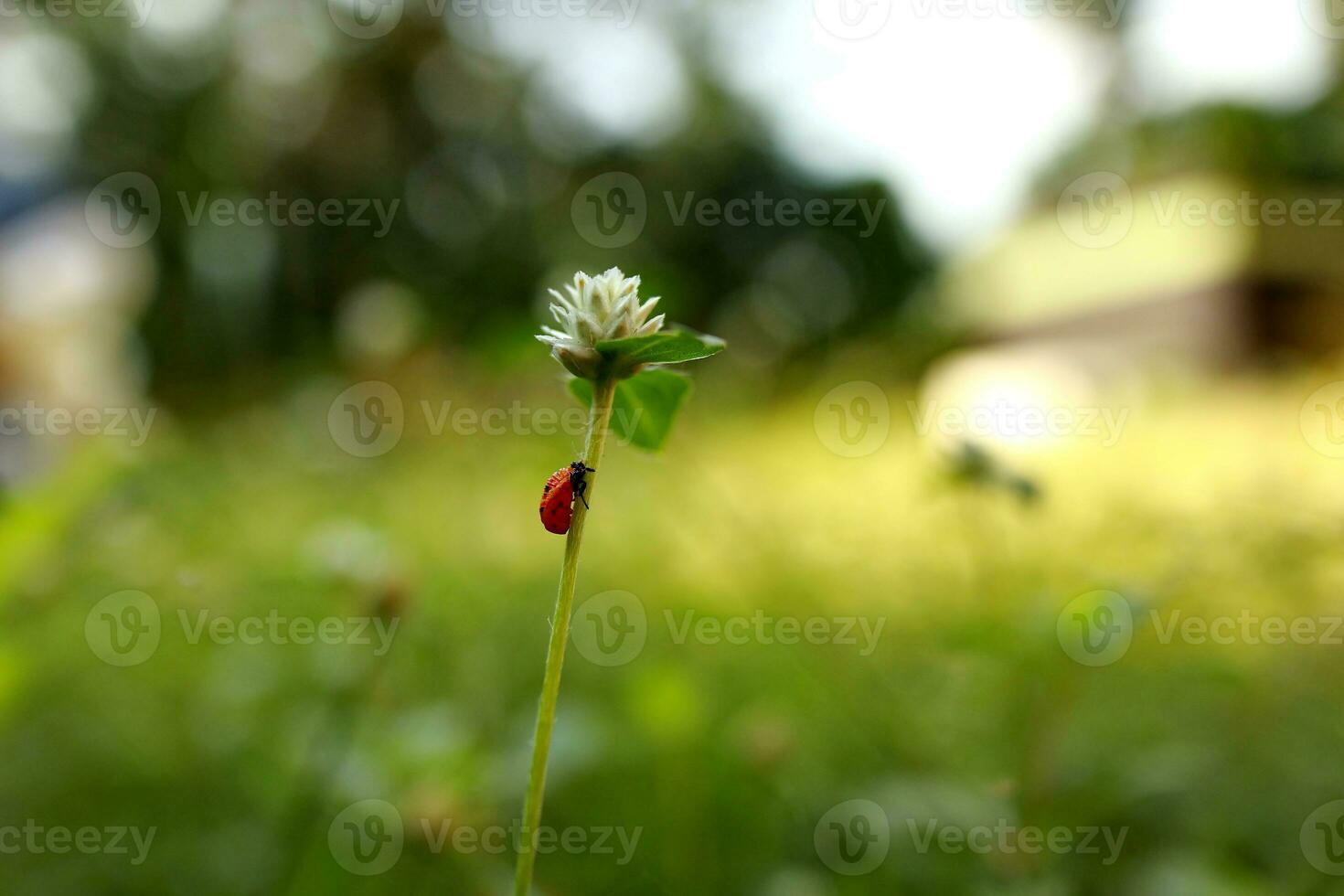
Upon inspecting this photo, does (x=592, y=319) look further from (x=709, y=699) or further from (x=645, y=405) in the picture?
(x=709, y=699)

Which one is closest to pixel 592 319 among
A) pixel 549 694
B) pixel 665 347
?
pixel 665 347

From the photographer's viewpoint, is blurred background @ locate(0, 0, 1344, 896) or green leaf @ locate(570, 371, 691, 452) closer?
green leaf @ locate(570, 371, 691, 452)

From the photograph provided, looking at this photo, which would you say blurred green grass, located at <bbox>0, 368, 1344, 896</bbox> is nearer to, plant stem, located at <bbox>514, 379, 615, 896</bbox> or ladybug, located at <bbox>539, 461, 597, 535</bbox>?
ladybug, located at <bbox>539, 461, 597, 535</bbox>

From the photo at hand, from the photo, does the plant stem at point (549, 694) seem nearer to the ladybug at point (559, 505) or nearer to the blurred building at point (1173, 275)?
the ladybug at point (559, 505)

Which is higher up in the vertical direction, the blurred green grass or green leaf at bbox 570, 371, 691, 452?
green leaf at bbox 570, 371, 691, 452

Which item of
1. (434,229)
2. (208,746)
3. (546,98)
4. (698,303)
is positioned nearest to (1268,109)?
(698,303)

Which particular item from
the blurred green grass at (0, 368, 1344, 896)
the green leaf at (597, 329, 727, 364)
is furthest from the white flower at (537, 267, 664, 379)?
the blurred green grass at (0, 368, 1344, 896)

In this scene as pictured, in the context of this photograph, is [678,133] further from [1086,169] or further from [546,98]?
[1086,169]

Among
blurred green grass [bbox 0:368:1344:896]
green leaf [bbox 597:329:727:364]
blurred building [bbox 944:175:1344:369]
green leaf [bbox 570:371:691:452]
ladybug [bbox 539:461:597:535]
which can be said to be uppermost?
blurred building [bbox 944:175:1344:369]

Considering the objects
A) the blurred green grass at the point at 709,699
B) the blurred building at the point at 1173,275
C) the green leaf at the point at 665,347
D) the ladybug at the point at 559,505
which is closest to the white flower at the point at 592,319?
the green leaf at the point at 665,347
